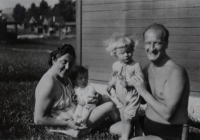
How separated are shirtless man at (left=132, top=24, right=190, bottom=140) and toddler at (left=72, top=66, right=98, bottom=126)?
0.86 metres

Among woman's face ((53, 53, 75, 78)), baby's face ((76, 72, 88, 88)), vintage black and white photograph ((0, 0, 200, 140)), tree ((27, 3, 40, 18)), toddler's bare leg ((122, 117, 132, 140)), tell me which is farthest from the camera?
tree ((27, 3, 40, 18))

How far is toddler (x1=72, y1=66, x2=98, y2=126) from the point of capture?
3.46 meters

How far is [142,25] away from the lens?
6.07 m

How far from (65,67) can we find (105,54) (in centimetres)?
350

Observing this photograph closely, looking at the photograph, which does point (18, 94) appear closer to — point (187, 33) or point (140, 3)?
point (140, 3)

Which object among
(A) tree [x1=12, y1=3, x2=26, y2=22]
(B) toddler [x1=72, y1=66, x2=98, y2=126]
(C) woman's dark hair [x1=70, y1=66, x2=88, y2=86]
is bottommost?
(B) toddler [x1=72, y1=66, x2=98, y2=126]

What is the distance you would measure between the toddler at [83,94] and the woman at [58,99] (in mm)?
87

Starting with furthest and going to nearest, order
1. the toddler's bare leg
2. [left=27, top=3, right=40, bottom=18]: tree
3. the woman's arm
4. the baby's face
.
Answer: [left=27, top=3, right=40, bottom=18]: tree
the baby's face
the toddler's bare leg
the woman's arm

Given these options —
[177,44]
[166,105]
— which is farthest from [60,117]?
[177,44]

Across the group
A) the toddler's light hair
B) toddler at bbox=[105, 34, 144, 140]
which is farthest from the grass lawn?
the toddler's light hair

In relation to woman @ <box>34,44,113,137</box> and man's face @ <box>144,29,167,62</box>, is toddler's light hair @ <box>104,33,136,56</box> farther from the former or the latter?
man's face @ <box>144,29,167,62</box>

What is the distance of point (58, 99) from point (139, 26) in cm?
338

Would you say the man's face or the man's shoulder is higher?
the man's face

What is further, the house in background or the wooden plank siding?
the house in background
